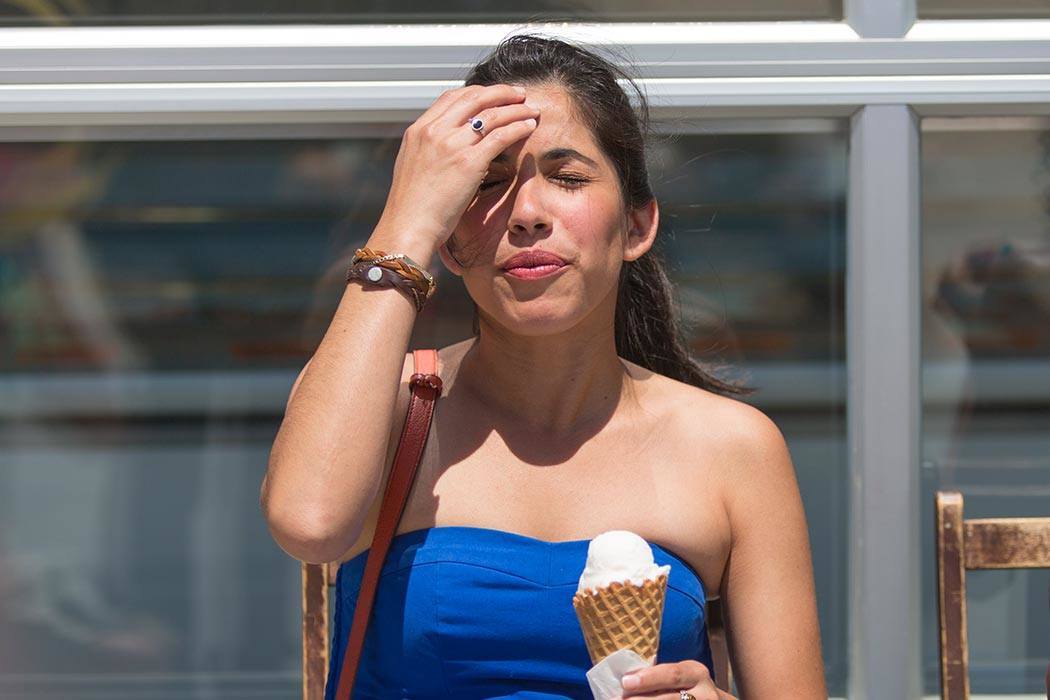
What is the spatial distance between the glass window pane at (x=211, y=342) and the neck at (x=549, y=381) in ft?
1.79

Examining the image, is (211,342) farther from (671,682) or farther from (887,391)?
(671,682)

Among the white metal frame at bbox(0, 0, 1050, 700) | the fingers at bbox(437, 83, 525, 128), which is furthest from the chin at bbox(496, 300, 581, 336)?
the white metal frame at bbox(0, 0, 1050, 700)

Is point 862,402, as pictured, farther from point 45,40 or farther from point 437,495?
point 45,40

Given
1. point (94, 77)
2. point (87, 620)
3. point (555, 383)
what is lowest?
point (87, 620)

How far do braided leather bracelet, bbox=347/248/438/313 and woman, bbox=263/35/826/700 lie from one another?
0.02 metres

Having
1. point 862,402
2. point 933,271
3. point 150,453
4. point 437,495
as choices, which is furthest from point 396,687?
point 150,453

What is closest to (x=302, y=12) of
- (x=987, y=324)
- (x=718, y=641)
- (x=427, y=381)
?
(x=427, y=381)

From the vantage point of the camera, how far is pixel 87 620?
6727mm

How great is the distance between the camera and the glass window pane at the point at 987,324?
2.79m

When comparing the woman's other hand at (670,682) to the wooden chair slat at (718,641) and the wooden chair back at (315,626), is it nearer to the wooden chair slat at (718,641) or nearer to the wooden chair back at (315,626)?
the wooden chair slat at (718,641)

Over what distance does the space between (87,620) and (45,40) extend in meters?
4.82

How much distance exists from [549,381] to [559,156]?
1.25 feet

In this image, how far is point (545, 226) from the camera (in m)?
1.89

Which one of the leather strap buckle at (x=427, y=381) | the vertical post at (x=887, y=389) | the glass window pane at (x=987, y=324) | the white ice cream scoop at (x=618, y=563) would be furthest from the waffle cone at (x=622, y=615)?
the glass window pane at (x=987, y=324)
